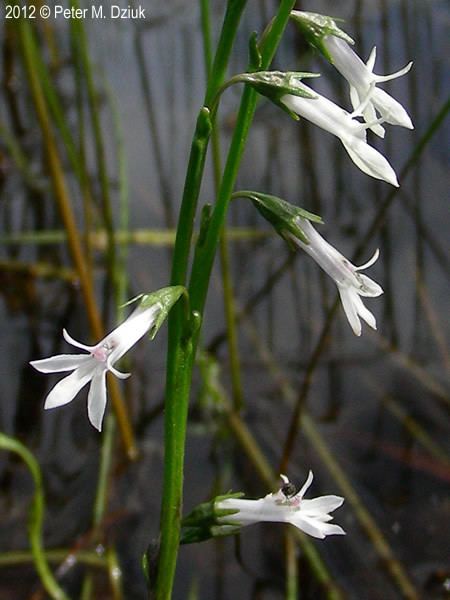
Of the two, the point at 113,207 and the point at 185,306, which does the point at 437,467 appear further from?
the point at 113,207

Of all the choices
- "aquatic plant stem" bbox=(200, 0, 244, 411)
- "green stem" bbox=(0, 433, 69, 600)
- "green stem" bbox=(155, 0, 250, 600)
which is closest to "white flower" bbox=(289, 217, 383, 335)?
"green stem" bbox=(155, 0, 250, 600)

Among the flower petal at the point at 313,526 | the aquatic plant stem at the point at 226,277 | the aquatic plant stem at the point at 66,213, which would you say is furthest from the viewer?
the aquatic plant stem at the point at 66,213

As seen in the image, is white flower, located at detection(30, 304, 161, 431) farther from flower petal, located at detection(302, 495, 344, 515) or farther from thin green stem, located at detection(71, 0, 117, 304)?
thin green stem, located at detection(71, 0, 117, 304)

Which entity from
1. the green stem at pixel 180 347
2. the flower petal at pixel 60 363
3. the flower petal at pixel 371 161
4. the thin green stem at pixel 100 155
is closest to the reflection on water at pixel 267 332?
the thin green stem at pixel 100 155

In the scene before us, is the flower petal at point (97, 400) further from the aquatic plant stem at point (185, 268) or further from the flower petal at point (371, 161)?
the flower petal at point (371, 161)

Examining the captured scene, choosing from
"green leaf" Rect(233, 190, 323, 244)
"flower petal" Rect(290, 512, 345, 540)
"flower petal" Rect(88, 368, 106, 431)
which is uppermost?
"green leaf" Rect(233, 190, 323, 244)
